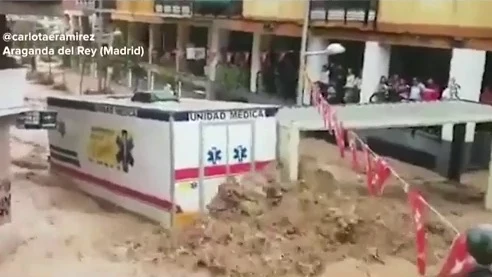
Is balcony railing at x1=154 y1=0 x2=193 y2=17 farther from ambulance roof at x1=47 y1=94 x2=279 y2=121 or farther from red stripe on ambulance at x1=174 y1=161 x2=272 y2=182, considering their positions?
red stripe on ambulance at x1=174 y1=161 x2=272 y2=182

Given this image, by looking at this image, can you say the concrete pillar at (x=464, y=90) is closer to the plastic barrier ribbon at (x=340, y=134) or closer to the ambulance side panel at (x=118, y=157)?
the plastic barrier ribbon at (x=340, y=134)

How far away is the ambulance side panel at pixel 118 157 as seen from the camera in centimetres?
213

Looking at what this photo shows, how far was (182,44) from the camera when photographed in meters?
3.03

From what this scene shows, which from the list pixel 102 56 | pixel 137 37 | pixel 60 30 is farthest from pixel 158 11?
pixel 60 30

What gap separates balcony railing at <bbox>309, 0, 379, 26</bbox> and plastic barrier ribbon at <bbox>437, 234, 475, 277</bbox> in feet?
6.32

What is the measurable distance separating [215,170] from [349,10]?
111cm

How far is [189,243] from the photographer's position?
1992 mm

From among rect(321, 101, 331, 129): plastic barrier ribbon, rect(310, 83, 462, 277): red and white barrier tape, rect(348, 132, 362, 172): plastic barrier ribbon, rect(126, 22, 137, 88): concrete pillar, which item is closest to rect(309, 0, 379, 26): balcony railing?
rect(310, 83, 462, 277): red and white barrier tape

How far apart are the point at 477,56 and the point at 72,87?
139 centimetres

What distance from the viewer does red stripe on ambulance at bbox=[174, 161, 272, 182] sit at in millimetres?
2111

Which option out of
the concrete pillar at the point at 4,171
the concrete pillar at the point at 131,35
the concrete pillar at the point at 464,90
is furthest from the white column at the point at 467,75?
the concrete pillar at the point at 4,171

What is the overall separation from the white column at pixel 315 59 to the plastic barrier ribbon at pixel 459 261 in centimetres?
193

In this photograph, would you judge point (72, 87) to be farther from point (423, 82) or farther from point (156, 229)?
point (423, 82)

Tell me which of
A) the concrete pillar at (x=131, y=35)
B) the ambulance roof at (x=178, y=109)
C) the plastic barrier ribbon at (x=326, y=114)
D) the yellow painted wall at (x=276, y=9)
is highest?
the yellow painted wall at (x=276, y=9)
